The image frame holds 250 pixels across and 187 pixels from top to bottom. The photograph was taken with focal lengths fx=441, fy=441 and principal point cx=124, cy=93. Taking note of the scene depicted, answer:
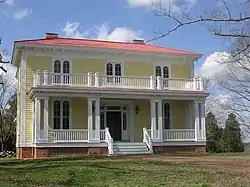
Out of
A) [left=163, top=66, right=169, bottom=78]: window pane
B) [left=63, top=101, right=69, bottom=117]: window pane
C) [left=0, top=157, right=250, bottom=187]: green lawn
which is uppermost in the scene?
[left=163, top=66, right=169, bottom=78]: window pane

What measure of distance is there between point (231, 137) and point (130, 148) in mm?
14603

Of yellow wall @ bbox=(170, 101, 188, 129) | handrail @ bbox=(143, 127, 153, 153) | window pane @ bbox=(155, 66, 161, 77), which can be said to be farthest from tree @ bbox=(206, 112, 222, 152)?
handrail @ bbox=(143, 127, 153, 153)

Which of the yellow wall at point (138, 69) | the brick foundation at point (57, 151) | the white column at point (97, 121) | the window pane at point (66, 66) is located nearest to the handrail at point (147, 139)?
the brick foundation at point (57, 151)

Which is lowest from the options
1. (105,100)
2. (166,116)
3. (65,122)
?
(65,122)

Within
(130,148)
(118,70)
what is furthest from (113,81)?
(130,148)

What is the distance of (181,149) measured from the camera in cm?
2917

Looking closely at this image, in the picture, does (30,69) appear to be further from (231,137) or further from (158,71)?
(231,137)

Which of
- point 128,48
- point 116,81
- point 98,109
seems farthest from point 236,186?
point 128,48

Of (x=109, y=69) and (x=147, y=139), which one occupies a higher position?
(x=109, y=69)

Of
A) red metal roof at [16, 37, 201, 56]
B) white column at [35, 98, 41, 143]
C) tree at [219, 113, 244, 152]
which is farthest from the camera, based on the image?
tree at [219, 113, 244, 152]

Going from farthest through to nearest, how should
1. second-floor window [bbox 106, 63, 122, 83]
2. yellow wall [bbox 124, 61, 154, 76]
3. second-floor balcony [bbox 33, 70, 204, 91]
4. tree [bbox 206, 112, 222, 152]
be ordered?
tree [bbox 206, 112, 222, 152] → yellow wall [bbox 124, 61, 154, 76] → second-floor window [bbox 106, 63, 122, 83] → second-floor balcony [bbox 33, 70, 204, 91]

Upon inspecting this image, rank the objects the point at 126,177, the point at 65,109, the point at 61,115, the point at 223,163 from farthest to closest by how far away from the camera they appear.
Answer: the point at 65,109
the point at 61,115
the point at 223,163
the point at 126,177

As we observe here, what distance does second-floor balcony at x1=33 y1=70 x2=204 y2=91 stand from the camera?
2719cm

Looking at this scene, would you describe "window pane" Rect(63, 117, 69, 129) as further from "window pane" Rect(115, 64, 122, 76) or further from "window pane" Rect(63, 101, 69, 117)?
"window pane" Rect(115, 64, 122, 76)
